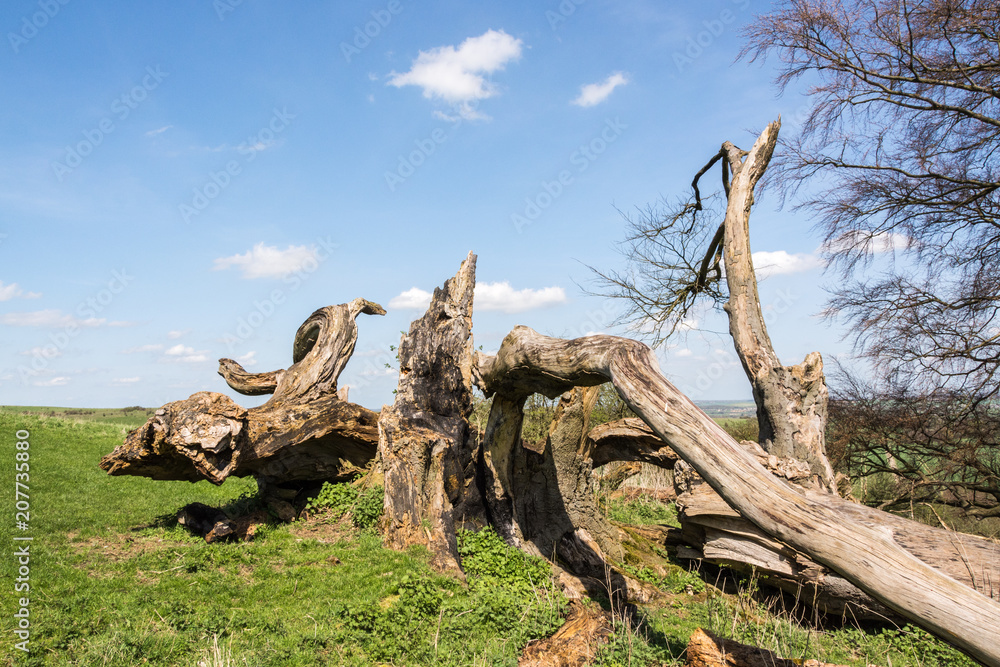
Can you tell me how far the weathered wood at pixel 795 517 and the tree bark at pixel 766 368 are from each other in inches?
171

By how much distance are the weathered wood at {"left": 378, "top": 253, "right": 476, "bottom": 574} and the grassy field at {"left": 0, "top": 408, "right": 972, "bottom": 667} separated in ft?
1.36

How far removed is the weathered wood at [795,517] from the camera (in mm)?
3066

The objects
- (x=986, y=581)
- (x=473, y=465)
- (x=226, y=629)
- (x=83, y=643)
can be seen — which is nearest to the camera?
(x=83, y=643)

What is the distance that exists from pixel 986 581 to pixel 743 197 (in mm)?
6649

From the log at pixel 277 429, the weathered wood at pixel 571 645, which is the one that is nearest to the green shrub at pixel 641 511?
the log at pixel 277 429

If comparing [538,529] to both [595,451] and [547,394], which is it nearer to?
[595,451]

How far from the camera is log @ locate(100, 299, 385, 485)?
22.3 ft

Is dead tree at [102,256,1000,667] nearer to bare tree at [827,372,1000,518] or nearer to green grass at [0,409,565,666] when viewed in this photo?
green grass at [0,409,565,666]

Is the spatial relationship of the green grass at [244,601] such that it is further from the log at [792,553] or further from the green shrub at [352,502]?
the log at [792,553]

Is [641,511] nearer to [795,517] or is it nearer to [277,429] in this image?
[277,429]

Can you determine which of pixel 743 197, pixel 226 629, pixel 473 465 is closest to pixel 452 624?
pixel 226 629

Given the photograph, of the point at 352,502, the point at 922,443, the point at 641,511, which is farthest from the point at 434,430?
the point at 922,443

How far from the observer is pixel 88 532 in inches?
286

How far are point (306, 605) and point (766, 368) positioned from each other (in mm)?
7093
